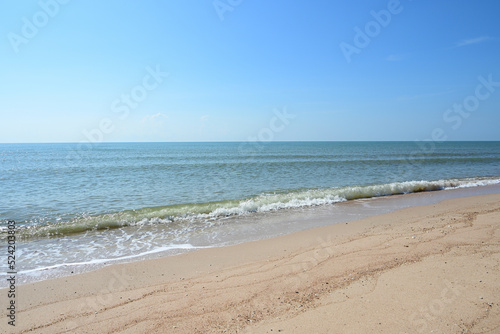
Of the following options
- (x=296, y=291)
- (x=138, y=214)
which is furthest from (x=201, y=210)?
(x=296, y=291)

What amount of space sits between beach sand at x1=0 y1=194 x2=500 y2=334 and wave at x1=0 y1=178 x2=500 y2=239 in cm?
426

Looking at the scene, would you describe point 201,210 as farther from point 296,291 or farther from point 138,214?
point 296,291

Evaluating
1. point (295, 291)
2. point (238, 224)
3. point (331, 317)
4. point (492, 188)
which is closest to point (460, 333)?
point (331, 317)

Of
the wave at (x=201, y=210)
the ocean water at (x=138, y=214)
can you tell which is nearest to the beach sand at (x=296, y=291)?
the ocean water at (x=138, y=214)

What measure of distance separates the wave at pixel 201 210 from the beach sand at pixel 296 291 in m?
4.26

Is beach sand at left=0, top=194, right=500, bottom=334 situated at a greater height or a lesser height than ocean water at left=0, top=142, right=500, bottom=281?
greater

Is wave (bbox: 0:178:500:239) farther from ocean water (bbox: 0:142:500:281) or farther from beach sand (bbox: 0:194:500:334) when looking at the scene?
beach sand (bbox: 0:194:500:334)

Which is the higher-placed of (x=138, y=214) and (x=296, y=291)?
(x=296, y=291)

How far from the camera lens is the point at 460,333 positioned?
3174mm

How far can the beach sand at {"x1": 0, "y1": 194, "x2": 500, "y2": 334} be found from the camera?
353 cm

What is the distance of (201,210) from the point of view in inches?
458

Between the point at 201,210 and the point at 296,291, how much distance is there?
785cm

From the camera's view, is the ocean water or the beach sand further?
the ocean water

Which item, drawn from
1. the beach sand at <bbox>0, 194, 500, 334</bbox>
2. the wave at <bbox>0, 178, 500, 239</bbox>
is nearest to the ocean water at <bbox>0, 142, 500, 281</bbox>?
the wave at <bbox>0, 178, 500, 239</bbox>
